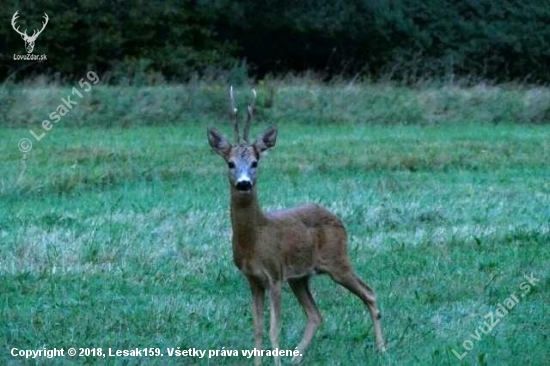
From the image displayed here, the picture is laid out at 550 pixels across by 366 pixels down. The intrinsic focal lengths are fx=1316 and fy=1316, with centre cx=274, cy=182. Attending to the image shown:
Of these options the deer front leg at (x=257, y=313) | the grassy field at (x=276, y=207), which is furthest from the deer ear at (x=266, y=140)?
the grassy field at (x=276, y=207)

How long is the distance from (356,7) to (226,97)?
53.9 ft

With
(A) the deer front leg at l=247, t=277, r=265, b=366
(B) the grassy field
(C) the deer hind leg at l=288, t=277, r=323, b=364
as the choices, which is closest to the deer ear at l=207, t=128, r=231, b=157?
(A) the deer front leg at l=247, t=277, r=265, b=366

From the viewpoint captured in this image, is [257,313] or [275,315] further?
[257,313]

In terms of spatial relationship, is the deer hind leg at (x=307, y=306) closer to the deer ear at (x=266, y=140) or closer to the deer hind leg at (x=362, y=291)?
the deer hind leg at (x=362, y=291)

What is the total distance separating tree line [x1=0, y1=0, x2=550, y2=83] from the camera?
41.0 meters

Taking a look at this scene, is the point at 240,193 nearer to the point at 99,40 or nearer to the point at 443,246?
the point at 443,246

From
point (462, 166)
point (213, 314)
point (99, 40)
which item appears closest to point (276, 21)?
point (99, 40)

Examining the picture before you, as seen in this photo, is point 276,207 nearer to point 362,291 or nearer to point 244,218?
point 362,291

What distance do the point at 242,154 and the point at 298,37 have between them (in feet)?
120

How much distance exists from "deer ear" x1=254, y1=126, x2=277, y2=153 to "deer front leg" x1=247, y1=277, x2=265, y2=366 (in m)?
0.84

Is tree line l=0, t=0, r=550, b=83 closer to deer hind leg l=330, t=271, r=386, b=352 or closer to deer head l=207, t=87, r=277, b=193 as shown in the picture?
deer hind leg l=330, t=271, r=386, b=352

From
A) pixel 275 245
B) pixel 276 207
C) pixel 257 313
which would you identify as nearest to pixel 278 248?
pixel 275 245

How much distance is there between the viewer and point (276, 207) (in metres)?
14.8

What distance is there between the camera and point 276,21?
4378 centimetres
